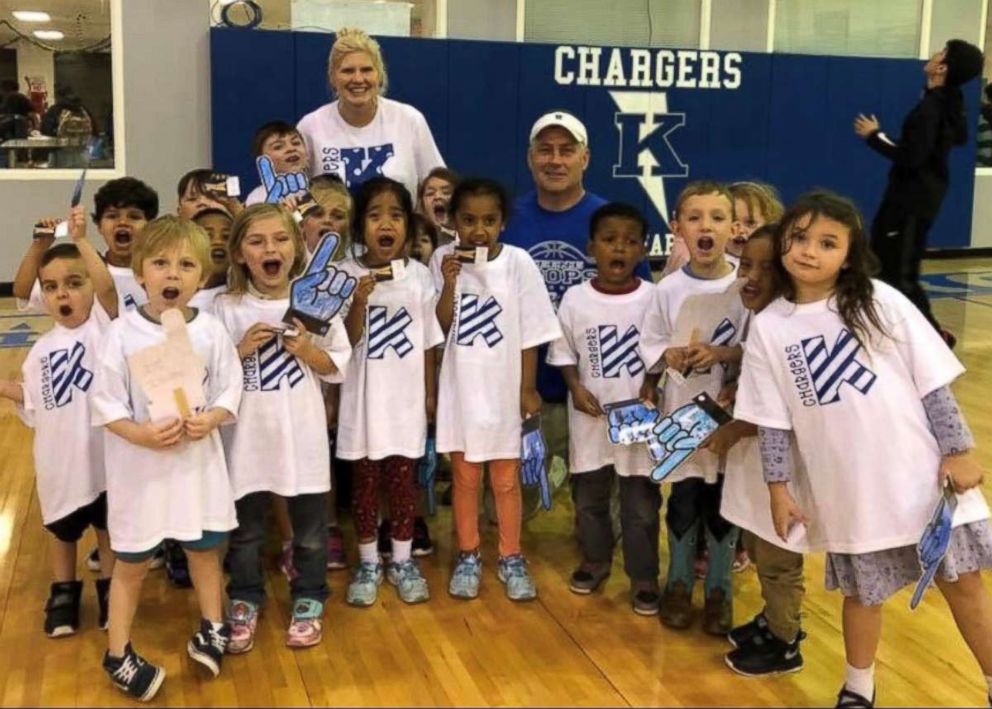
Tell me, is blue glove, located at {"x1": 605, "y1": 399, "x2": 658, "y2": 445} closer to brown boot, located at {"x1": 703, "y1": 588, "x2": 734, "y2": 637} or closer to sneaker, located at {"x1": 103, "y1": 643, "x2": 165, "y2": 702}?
brown boot, located at {"x1": 703, "y1": 588, "x2": 734, "y2": 637}

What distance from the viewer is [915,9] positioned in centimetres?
1059

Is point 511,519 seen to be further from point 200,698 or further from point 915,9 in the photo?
point 915,9

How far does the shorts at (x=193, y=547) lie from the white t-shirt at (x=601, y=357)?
1.09m

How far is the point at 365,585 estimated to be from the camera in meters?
3.20

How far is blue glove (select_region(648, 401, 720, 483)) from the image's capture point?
2.71 m

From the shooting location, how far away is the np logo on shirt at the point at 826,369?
239 centimetres

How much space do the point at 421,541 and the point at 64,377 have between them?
4.26 ft

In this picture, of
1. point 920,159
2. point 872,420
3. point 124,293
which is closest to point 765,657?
point 872,420

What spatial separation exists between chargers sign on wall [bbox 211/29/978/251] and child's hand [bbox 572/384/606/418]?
554cm

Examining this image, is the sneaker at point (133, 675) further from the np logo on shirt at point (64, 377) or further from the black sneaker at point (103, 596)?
the np logo on shirt at point (64, 377)

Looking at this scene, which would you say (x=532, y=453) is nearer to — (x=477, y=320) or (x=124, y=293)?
(x=477, y=320)

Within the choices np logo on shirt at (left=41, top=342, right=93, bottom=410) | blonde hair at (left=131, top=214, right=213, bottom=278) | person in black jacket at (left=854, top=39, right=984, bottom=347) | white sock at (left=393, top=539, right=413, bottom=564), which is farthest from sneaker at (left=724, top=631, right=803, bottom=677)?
person in black jacket at (left=854, top=39, right=984, bottom=347)

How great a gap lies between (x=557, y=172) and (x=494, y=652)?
1493mm

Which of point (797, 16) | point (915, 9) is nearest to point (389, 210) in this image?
point (797, 16)
